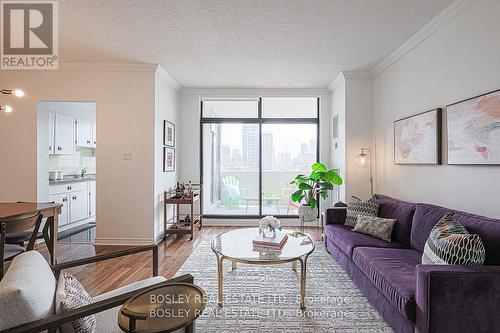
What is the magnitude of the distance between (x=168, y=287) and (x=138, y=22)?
2770mm

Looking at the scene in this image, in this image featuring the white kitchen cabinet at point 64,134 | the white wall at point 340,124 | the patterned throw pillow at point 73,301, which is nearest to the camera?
the patterned throw pillow at point 73,301

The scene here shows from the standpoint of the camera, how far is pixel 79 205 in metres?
5.41

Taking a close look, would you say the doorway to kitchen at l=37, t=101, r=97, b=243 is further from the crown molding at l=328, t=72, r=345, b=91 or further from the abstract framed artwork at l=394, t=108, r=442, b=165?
the abstract framed artwork at l=394, t=108, r=442, b=165

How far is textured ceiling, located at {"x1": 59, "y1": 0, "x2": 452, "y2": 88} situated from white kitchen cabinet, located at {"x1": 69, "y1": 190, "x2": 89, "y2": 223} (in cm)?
264

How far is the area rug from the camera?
81.9 inches

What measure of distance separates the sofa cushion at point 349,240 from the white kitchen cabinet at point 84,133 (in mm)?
5242

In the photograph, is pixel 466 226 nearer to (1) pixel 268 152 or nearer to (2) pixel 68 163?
(1) pixel 268 152

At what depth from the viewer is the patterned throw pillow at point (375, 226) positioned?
2955mm

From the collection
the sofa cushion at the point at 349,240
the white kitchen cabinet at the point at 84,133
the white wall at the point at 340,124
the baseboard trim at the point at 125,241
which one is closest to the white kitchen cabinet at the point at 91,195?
the white kitchen cabinet at the point at 84,133

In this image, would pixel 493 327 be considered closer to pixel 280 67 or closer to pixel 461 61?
pixel 461 61

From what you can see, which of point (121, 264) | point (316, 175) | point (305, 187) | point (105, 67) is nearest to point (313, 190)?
point (305, 187)

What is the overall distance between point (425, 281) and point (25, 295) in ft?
6.55

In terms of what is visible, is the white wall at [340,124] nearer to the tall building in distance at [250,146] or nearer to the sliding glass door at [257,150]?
the sliding glass door at [257,150]

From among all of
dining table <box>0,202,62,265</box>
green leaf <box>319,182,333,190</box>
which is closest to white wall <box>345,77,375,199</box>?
green leaf <box>319,182,333,190</box>
